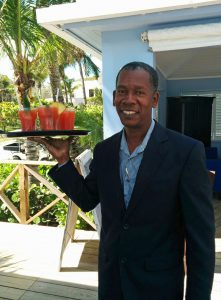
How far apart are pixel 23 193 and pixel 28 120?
3.64m

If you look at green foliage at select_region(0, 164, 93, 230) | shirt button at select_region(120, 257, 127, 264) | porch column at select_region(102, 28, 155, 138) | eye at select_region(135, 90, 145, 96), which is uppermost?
porch column at select_region(102, 28, 155, 138)

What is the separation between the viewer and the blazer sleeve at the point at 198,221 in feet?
4.74

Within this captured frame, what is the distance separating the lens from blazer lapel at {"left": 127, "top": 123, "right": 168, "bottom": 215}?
1485 mm

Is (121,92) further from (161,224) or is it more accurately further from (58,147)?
(161,224)

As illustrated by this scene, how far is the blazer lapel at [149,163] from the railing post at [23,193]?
3978 millimetres

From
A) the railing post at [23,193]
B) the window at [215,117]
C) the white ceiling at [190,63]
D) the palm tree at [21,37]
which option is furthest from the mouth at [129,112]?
the window at [215,117]

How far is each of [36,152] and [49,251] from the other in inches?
192

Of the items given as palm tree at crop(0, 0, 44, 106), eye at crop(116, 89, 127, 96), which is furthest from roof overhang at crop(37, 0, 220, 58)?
palm tree at crop(0, 0, 44, 106)

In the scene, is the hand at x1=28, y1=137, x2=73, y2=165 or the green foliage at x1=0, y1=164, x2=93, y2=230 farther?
the green foliage at x1=0, y1=164, x2=93, y2=230

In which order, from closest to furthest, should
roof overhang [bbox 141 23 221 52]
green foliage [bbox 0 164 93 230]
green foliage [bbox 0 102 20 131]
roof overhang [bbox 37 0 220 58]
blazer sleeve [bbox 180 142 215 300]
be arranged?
blazer sleeve [bbox 180 142 215 300], roof overhang [bbox 37 0 220 58], roof overhang [bbox 141 23 221 52], green foliage [bbox 0 164 93 230], green foliage [bbox 0 102 20 131]

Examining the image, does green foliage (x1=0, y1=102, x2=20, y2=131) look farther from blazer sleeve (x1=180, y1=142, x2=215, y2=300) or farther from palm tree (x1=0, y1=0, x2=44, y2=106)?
blazer sleeve (x1=180, y1=142, x2=215, y2=300)

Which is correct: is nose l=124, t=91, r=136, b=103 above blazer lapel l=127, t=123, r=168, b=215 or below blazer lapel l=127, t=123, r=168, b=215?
above

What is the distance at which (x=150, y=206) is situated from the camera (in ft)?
4.88

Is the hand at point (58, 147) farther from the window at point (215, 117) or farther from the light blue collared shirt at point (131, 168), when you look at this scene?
the window at point (215, 117)
